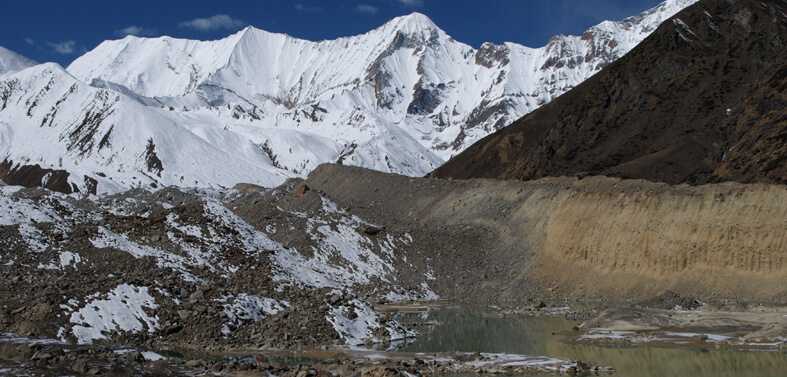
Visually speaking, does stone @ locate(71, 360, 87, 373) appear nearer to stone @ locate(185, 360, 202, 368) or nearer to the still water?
stone @ locate(185, 360, 202, 368)

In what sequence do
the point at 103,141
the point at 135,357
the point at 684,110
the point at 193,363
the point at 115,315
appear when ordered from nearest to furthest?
the point at 135,357 < the point at 193,363 < the point at 115,315 < the point at 684,110 < the point at 103,141

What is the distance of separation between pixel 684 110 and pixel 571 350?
6294 cm

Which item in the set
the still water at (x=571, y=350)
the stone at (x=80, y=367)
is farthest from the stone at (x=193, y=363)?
the still water at (x=571, y=350)

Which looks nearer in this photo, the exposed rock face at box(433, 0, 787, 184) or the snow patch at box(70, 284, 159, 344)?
the snow patch at box(70, 284, 159, 344)

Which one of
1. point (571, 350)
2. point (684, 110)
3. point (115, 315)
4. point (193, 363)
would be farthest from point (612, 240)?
point (684, 110)

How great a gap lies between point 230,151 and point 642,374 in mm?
172490


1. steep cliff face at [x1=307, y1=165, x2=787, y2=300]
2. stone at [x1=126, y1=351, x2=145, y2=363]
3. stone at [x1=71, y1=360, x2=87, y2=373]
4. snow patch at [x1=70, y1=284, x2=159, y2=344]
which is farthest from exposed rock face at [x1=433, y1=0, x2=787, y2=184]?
stone at [x1=71, y1=360, x2=87, y2=373]

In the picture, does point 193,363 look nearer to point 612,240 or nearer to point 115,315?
point 115,315

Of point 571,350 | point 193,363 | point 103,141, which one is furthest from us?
point 103,141

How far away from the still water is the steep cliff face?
1104 centimetres

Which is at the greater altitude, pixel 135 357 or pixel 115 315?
pixel 115 315

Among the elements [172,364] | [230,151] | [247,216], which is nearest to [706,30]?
[247,216]

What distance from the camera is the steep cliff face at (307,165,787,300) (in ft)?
134

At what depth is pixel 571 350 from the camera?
26.4 metres
